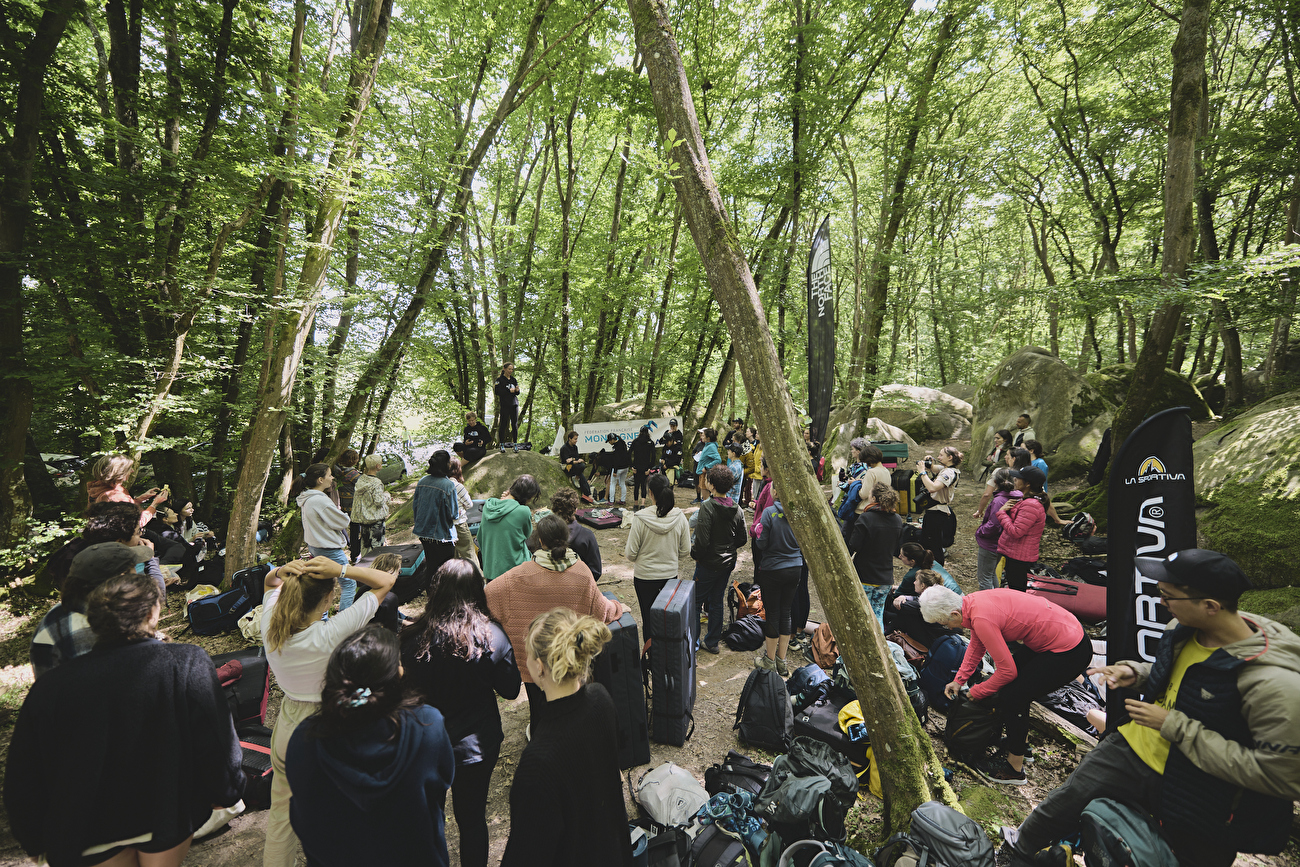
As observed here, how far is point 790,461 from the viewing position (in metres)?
2.92

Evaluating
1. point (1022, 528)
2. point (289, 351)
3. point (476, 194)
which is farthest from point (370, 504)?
point (476, 194)

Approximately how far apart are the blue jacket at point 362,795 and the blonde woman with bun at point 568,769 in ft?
1.11

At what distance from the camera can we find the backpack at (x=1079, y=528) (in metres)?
6.84

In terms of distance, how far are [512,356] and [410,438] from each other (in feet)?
21.0

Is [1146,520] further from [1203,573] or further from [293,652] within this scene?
[293,652]

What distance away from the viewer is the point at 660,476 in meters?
4.30

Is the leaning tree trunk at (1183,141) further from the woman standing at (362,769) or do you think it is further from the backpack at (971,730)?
the woman standing at (362,769)

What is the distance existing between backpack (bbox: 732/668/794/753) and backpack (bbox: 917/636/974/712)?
117 cm

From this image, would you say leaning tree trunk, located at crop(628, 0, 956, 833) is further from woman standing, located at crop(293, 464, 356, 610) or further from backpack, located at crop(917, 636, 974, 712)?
woman standing, located at crop(293, 464, 356, 610)

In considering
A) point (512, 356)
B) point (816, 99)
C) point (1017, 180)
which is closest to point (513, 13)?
point (816, 99)

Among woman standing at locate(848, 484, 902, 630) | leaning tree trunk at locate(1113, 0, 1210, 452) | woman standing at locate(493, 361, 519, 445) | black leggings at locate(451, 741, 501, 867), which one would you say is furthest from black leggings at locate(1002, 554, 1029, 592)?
woman standing at locate(493, 361, 519, 445)

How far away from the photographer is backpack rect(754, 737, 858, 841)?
2.47m

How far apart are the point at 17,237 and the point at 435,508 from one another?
569 centimetres

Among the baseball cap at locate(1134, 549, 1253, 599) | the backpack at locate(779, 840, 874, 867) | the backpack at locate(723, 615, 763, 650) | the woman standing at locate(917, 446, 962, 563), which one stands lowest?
the backpack at locate(723, 615, 763, 650)
